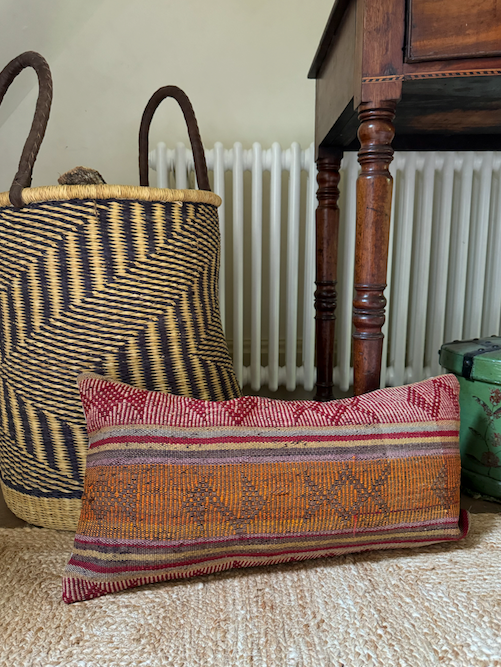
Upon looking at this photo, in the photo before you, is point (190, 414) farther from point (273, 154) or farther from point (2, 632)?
point (273, 154)

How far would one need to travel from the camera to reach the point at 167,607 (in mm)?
543

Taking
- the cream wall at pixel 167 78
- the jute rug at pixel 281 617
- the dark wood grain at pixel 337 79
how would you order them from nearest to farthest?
the jute rug at pixel 281 617, the dark wood grain at pixel 337 79, the cream wall at pixel 167 78

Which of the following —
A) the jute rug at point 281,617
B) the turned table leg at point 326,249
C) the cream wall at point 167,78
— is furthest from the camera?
the cream wall at point 167,78

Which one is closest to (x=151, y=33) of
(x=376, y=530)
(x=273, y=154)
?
(x=273, y=154)

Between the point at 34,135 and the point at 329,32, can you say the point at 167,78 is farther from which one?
the point at 34,135

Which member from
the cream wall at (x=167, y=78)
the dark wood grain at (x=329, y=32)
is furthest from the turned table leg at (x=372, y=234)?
the cream wall at (x=167, y=78)

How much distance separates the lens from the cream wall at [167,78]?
1388mm

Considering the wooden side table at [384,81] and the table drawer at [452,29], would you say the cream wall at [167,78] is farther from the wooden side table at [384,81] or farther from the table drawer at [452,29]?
the table drawer at [452,29]

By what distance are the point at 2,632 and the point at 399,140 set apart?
128 cm

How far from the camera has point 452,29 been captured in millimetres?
686

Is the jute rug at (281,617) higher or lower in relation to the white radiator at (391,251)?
lower

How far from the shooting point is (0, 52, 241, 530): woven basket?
69cm

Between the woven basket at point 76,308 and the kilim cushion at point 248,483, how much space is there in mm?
98

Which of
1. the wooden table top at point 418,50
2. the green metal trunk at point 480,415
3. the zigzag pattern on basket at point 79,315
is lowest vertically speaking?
the green metal trunk at point 480,415
